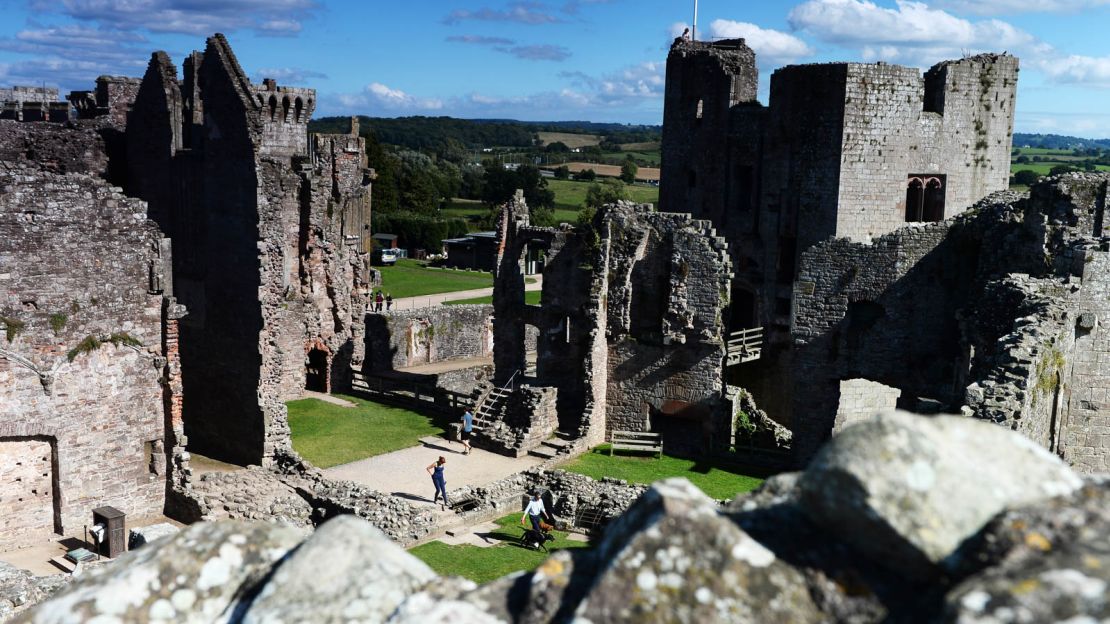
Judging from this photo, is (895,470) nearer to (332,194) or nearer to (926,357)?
(926,357)

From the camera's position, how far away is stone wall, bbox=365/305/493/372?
35.0 meters

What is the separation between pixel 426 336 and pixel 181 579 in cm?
3283

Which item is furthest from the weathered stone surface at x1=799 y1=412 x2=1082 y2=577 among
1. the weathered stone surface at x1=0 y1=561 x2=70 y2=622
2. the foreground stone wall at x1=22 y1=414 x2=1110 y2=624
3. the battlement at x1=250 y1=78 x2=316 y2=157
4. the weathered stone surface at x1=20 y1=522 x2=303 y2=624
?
the battlement at x1=250 y1=78 x2=316 y2=157

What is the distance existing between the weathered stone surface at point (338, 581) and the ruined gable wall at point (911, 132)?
25.2 m

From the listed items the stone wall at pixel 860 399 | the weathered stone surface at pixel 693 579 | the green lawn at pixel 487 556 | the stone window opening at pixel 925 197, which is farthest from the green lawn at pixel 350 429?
the weathered stone surface at pixel 693 579

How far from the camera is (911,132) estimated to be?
27.3 meters

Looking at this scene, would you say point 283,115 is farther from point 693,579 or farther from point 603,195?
point 603,195

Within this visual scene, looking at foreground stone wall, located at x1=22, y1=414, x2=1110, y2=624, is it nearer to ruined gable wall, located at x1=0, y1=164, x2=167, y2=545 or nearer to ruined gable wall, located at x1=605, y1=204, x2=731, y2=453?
ruined gable wall, located at x1=0, y1=164, x2=167, y2=545

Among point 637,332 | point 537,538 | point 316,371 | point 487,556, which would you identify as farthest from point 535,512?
point 316,371

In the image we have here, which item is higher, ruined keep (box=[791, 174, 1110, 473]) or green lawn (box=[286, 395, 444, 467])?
ruined keep (box=[791, 174, 1110, 473])

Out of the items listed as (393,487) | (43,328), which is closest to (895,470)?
(43,328)

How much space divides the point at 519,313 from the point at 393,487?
9262 mm

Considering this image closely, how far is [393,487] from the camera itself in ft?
72.2

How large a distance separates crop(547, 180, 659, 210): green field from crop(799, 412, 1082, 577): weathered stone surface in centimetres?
9376
